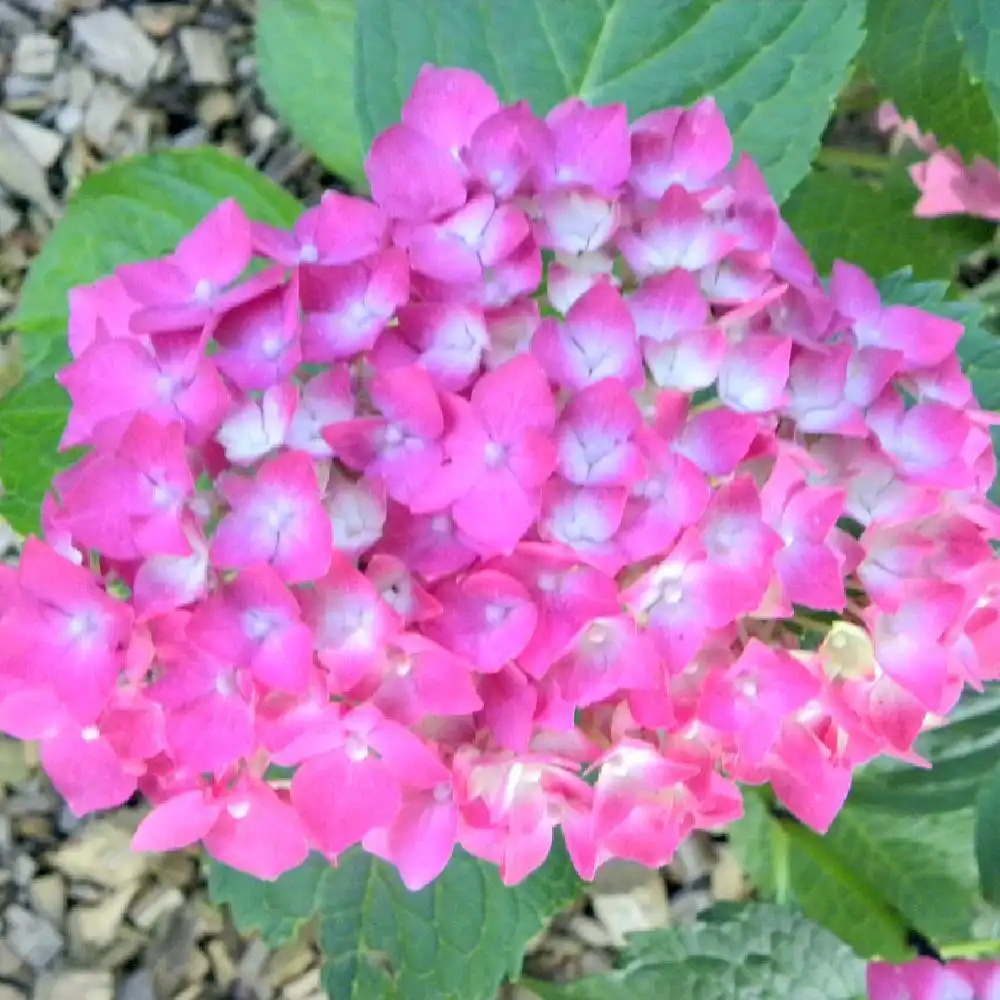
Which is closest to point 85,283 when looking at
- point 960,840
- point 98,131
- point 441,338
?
point 98,131

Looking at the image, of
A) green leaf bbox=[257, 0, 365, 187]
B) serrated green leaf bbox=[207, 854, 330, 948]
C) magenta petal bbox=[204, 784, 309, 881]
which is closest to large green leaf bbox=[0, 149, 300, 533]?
green leaf bbox=[257, 0, 365, 187]

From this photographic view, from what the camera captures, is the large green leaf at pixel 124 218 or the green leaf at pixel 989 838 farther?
the large green leaf at pixel 124 218

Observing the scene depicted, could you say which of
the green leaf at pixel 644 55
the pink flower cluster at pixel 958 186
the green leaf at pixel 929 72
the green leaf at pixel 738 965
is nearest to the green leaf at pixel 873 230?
the pink flower cluster at pixel 958 186

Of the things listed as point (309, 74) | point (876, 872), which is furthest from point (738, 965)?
point (309, 74)

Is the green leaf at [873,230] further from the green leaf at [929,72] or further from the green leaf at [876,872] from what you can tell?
the green leaf at [876,872]

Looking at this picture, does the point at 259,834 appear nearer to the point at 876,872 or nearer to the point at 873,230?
the point at 876,872

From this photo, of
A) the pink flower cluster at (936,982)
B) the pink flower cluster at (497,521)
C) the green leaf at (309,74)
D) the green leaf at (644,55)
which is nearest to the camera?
the pink flower cluster at (497,521)
